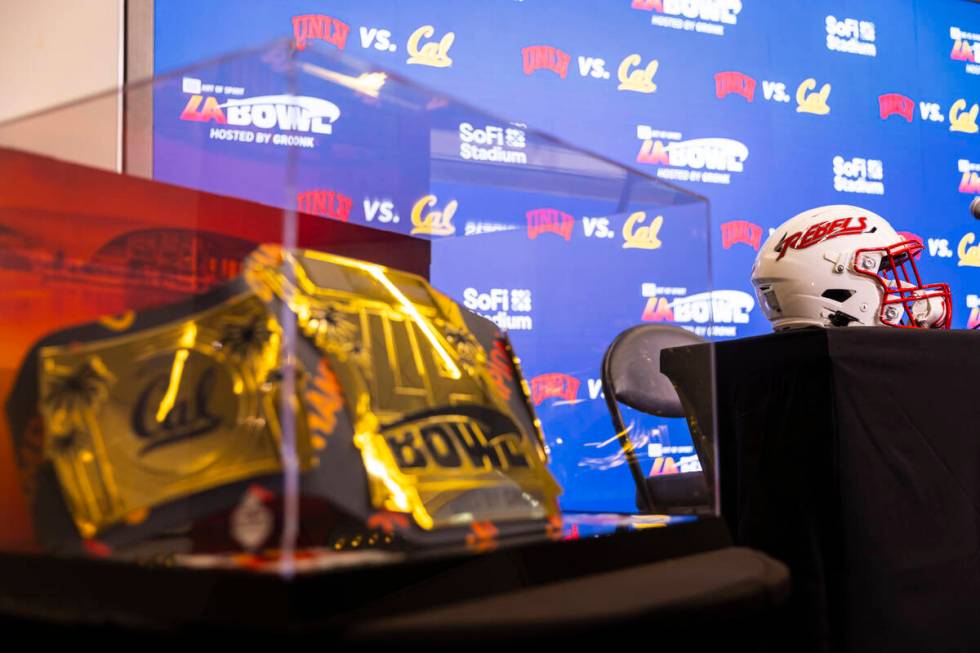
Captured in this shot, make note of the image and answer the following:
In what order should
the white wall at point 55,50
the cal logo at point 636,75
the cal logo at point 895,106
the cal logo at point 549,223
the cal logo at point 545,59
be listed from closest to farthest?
the cal logo at point 549,223
the white wall at point 55,50
the cal logo at point 545,59
the cal logo at point 636,75
the cal logo at point 895,106

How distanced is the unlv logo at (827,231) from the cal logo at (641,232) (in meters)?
0.91

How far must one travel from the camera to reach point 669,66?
3.79 m

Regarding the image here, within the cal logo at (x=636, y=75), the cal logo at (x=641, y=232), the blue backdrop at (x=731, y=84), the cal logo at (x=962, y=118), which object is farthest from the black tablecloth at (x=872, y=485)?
the cal logo at (x=962, y=118)

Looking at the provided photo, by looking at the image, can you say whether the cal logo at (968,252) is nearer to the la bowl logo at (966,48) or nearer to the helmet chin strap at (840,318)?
the la bowl logo at (966,48)

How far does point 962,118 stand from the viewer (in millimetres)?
4422

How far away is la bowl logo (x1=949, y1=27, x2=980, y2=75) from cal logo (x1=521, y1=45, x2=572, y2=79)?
6.68 feet

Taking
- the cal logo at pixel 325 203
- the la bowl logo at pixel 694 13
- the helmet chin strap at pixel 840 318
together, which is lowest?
the helmet chin strap at pixel 840 318

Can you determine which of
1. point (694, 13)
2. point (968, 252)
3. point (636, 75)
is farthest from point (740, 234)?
point (968, 252)

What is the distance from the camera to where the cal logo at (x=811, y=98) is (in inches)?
159

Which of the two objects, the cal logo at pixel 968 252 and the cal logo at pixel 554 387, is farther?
the cal logo at pixel 968 252

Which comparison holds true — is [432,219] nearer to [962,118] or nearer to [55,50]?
[55,50]

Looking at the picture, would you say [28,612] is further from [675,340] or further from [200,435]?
[675,340]

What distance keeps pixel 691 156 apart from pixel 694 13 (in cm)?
59

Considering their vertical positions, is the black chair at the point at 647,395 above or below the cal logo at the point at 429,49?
below
